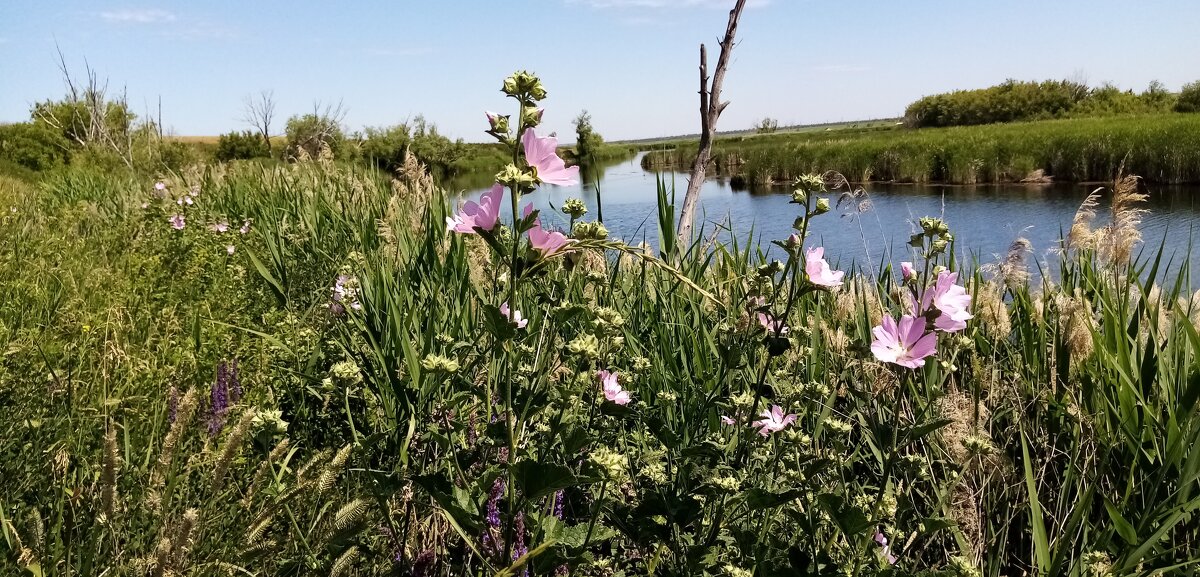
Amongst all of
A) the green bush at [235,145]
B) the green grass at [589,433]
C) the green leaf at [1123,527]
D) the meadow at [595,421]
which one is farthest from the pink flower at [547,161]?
the green bush at [235,145]

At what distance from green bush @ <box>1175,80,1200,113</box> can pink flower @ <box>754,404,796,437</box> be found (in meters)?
47.7

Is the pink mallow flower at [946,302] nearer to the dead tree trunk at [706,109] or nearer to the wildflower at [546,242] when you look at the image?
the wildflower at [546,242]

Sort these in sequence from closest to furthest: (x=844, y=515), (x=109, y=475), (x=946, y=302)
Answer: (x=109, y=475)
(x=844, y=515)
(x=946, y=302)

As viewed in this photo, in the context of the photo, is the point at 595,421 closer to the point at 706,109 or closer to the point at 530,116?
the point at 530,116

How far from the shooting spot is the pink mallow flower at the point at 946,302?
1.17 metres

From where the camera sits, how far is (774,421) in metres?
1.50

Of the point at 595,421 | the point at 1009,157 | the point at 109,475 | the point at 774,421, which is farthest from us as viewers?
the point at 1009,157

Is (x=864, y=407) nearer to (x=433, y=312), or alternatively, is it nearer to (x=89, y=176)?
(x=433, y=312)

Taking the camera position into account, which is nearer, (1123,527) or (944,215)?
(1123,527)

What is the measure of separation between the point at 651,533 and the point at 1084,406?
1.39 metres

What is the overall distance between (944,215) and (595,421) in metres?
11.3

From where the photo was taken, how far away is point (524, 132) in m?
0.94

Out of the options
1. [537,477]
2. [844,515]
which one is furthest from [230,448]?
[844,515]

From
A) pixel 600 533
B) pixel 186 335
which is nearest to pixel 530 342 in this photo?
pixel 600 533
